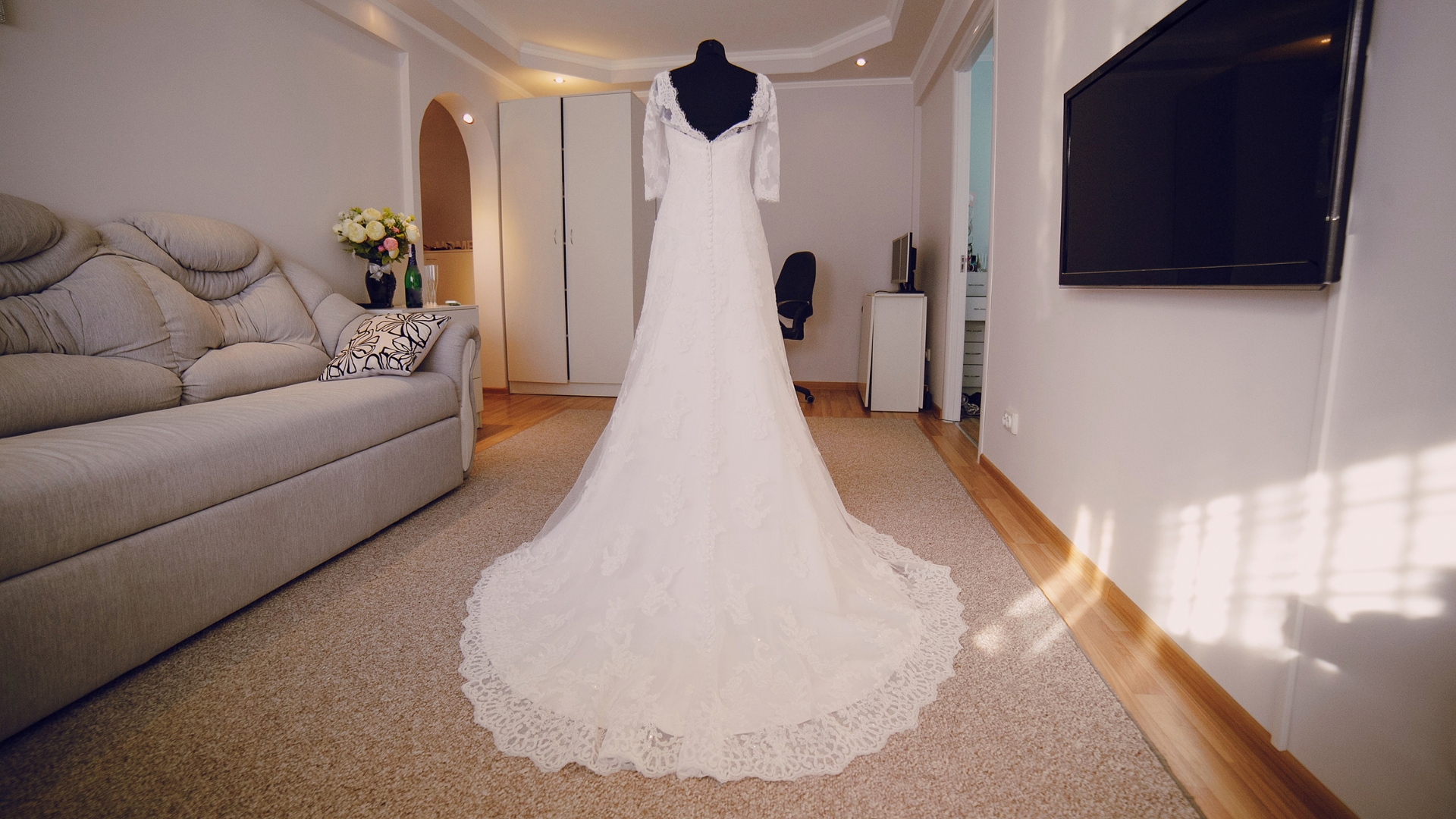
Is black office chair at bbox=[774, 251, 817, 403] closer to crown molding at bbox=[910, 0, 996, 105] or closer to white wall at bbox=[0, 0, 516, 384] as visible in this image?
crown molding at bbox=[910, 0, 996, 105]

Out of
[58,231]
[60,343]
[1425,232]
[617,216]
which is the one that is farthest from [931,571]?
[617,216]

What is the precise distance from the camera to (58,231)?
2002mm

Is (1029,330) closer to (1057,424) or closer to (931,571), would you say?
(1057,424)

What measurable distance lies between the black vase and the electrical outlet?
3187mm

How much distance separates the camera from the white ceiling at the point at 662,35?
410 centimetres

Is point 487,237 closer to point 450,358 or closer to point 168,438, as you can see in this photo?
point 450,358

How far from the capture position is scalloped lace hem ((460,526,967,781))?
3.79ft

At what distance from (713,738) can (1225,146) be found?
4.97 feet

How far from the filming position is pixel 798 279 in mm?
4930

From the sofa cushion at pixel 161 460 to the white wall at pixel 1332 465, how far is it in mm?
2276

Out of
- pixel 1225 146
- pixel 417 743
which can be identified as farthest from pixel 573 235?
pixel 1225 146

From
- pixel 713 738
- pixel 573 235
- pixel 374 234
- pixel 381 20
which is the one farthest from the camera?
pixel 573 235

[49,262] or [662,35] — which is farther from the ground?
[662,35]

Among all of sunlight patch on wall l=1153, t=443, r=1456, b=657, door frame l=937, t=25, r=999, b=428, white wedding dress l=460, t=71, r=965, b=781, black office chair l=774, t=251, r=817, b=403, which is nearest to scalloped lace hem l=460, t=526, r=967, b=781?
white wedding dress l=460, t=71, r=965, b=781
